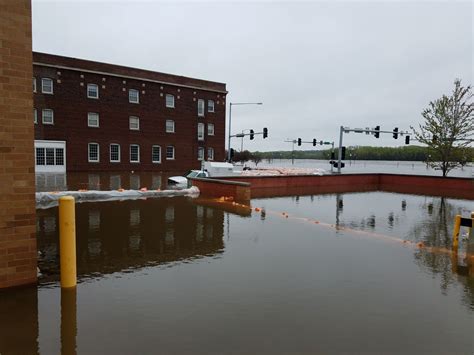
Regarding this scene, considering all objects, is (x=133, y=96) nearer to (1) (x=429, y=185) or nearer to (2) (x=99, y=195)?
(2) (x=99, y=195)

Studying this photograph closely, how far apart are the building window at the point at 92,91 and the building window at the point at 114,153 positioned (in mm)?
5368

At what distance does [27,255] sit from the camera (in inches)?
209

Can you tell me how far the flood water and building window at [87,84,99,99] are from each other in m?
32.8

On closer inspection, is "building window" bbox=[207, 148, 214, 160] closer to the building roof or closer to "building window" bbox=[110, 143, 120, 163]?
the building roof

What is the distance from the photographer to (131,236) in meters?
9.06

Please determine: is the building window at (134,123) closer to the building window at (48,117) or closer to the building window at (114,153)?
the building window at (114,153)

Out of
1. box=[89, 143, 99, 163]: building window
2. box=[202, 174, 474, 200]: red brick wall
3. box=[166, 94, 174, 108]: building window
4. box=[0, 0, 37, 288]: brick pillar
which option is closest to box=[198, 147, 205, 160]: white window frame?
box=[166, 94, 174, 108]: building window

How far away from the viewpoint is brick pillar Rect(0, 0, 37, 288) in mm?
5070

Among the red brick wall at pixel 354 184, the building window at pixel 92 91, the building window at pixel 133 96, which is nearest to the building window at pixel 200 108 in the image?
the building window at pixel 133 96

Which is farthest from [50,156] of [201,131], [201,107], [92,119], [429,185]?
[429,185]

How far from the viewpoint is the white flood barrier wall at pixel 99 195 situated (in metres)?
14.3

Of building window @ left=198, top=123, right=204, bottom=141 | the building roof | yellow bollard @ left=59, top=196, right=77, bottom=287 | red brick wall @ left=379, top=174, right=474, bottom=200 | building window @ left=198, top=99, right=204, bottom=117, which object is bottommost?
red brick wall @ left=379, top=174, right=474, bottom=200

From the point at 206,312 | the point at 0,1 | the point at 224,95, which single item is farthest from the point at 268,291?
the point at 224,95

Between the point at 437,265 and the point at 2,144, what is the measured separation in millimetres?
7684
